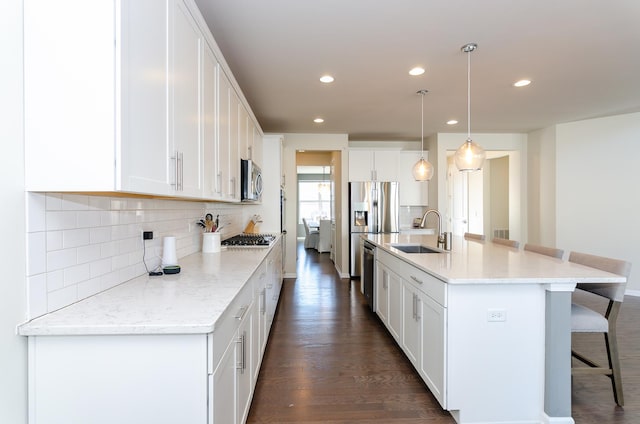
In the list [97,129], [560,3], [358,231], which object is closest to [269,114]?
[358,231]

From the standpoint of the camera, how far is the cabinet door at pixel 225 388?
3.71 ft

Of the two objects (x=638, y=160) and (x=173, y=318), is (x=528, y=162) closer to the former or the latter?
(x=638, y=160)

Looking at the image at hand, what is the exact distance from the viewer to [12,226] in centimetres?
104

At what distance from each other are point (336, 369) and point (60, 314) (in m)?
1.88

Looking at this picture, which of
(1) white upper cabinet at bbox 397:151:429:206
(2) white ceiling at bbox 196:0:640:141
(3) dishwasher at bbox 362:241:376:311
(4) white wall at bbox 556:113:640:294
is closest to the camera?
(2) white ceiling at bbox 196:0:640:141

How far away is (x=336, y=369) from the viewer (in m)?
2.44

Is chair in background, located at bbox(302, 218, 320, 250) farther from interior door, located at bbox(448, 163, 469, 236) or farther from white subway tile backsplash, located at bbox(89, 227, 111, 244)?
white subway tile backsplash, located at bbox(89, 227, 111, 244)

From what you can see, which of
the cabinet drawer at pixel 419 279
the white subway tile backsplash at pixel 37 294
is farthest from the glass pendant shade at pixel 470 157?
the white subway tile backsplash at pixel 37 294

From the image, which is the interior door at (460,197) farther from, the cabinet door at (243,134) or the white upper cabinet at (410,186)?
the cabinet door at (243,134)

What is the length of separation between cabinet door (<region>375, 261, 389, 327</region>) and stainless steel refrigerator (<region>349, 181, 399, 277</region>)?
84.5 inches

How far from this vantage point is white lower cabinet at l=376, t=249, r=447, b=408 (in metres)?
1.85

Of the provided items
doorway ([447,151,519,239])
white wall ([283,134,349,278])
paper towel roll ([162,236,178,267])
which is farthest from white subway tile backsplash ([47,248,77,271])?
doorway ([447,151,519,239])

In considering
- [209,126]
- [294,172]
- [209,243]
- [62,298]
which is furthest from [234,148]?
[294,172]

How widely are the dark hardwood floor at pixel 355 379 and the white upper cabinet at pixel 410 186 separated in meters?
2.98
